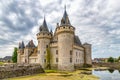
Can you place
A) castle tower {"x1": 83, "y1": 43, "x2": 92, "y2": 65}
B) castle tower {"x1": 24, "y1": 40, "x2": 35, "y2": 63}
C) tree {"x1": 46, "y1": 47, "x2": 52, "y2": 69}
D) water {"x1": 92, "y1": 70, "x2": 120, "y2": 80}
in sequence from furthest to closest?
castle tower {"x1": 83, "y1": 43, "x2": 92, "y2": 65} < castle tower {"x1": 24, "y1": 40, "x2": 35, "y2": 63} < tree {"x1": 46, "y1": 47, "x2": 52, "y2": 69} < water {"x1": 92, "y1": 70, "x2": 120, "y2": 80}

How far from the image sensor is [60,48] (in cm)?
3412

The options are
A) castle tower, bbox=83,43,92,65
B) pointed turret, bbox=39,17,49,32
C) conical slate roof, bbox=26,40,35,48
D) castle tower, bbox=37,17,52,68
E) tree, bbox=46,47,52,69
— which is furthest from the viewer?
castle tower, bbox=83,43,92,65

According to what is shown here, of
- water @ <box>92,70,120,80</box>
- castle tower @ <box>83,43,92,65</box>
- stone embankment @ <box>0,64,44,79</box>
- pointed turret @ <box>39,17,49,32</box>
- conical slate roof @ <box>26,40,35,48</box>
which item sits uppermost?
pointed turret @ <box>39,17,49,32</box>

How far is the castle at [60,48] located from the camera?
33594mm

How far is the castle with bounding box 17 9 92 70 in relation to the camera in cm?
3359

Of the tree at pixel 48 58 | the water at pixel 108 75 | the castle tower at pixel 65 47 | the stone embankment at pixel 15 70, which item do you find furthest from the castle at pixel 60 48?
the stone embankment at pixel 15 70

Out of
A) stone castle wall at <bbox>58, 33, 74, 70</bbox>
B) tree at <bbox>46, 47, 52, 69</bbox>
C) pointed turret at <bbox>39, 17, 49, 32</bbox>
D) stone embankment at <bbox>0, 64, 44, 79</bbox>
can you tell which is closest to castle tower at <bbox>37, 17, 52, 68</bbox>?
pointed turret at <bbox>39, 17, 49, 32</bbox>

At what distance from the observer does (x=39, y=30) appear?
41188 mm

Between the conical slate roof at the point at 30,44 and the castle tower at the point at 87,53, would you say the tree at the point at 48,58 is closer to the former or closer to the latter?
the conical slate roof at the point at 30,44

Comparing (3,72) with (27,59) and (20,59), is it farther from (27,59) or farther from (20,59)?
(20,59)

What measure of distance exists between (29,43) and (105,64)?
35823 mm

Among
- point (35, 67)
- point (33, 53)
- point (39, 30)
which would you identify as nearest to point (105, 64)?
point (33, 53)

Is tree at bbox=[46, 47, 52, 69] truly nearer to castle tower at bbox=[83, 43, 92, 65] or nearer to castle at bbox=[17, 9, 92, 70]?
castle at bbox=[17, 9, 92, 70]

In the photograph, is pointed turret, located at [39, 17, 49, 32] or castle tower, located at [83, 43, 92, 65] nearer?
pointed turret, located at [39, 17, 49, 32]
